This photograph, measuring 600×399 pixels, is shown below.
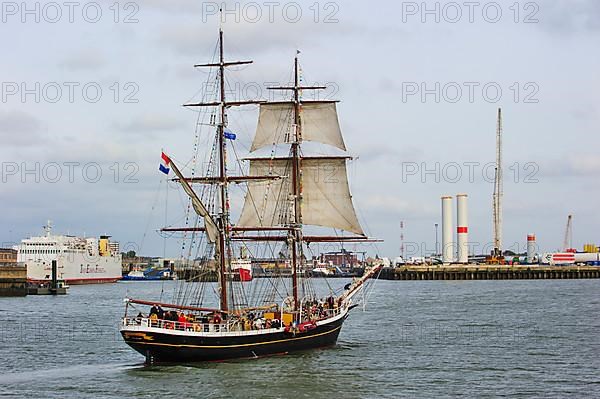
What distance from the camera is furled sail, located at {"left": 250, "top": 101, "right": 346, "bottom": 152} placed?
204ft

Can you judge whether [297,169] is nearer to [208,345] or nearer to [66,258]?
[208,345]

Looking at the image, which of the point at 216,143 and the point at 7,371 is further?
the point at 216,143

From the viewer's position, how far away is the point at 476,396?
1522 inches

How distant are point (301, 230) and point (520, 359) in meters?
17.2

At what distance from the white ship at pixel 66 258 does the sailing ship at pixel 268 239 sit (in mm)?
106661

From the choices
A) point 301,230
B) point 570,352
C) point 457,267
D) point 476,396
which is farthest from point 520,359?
point 457,267

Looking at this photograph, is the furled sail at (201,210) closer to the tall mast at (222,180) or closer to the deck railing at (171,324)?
the tall mast at (222,180)

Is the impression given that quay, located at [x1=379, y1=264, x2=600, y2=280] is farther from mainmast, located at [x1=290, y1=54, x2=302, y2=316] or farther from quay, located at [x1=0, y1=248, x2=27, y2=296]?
mainmast, located at [x1=290, y1=54, x2=302, y2=316]

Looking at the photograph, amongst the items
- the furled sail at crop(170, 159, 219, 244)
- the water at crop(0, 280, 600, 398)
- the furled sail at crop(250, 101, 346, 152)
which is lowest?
the water at crop(0, 280, 600, 398)

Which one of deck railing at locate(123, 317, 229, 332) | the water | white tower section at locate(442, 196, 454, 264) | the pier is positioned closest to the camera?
the water

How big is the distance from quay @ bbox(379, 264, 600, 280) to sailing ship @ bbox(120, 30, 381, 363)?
Answer: 382 ft

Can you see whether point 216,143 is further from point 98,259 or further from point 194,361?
point 98,259

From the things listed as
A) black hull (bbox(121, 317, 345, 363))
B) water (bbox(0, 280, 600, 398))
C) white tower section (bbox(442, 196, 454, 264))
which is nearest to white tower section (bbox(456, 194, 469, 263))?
white tower section (bbox(442, 196, 454, 264))

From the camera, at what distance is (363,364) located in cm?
4850
